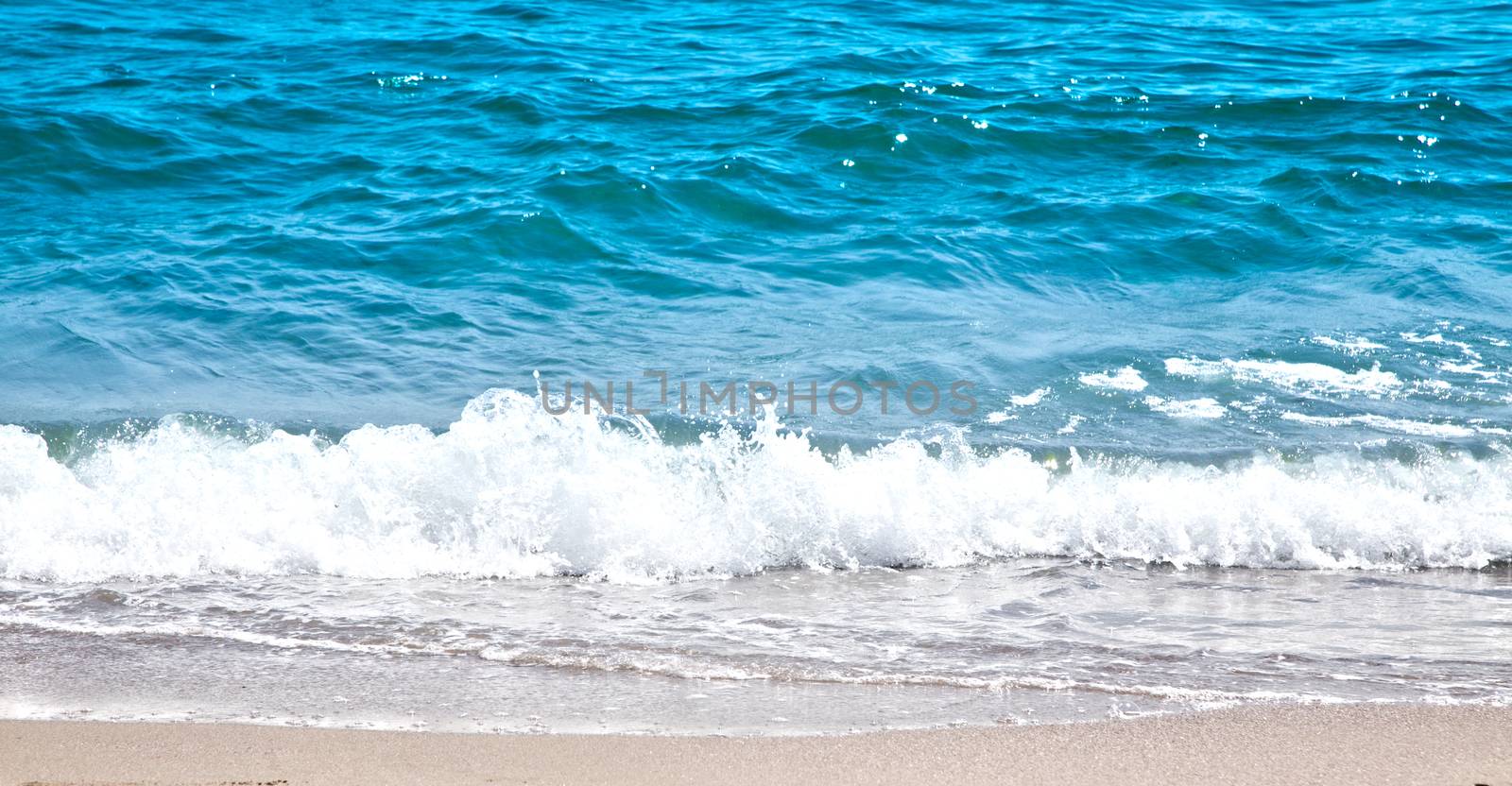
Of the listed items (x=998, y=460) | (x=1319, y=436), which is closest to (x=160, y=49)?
→ (x=998, y=460)

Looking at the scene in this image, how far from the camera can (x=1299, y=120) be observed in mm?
10477

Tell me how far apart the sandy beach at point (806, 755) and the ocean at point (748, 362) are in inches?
5.6

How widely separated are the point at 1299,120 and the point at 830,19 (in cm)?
469

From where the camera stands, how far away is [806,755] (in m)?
3.02

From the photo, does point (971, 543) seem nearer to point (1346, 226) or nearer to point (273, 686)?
point (273, 686)

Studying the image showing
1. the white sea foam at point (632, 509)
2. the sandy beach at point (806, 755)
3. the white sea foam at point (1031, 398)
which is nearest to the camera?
the sandy beach at point (806, 755)

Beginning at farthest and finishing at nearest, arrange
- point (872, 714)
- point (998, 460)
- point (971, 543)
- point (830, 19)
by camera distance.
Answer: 1. point (830, 19)
2. point (998, 460)
3. point (971, 543)
4. point (872, 714)

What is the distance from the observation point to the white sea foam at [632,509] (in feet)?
15.4

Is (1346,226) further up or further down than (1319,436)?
further up

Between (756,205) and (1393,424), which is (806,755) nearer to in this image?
(1393,424)

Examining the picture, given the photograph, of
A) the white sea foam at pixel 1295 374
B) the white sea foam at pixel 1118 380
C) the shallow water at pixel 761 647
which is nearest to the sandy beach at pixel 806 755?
the shallow water at pixel 761 647

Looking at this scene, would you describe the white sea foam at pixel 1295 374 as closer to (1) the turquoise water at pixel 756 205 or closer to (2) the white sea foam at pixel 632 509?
(1) the turquoise water at pixel 756 205

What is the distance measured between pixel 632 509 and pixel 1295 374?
12.6 feet

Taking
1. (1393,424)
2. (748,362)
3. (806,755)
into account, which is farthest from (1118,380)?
(806,755)
